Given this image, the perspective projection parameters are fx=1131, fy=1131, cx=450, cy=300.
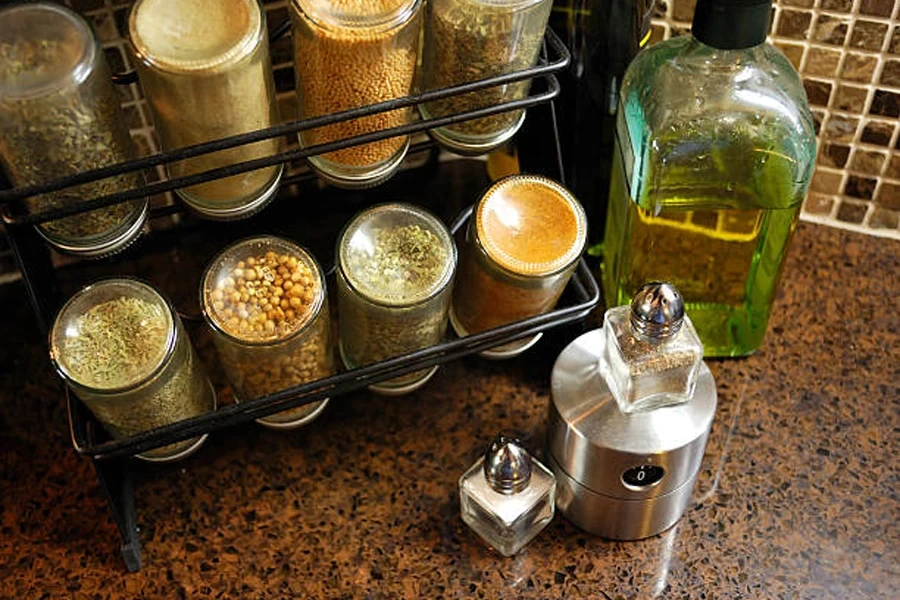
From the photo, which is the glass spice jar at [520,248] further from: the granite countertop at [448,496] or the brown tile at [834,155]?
the brown tile at [834,155]

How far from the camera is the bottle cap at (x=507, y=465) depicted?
76 cm

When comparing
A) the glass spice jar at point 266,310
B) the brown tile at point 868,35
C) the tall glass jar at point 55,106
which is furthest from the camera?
the brown tile at point 868,35

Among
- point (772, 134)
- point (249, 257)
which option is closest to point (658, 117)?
point (772, 134)

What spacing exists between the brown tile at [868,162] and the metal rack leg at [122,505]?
2.09ft

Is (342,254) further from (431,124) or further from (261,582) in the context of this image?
(261,582)

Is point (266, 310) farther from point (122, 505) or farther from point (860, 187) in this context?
point (860, 187)

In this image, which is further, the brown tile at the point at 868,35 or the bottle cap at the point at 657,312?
the brown tile at the point at 868,35

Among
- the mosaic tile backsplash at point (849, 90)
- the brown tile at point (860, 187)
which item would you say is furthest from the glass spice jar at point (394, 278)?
the brown tile at point (860, 187)

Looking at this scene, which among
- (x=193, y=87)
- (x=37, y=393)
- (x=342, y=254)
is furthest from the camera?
(x=37, y=393)

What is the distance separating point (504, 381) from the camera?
915 millimetres

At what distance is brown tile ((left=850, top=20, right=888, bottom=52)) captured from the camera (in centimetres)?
86

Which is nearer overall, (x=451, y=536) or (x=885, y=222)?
(x=451, y=536)

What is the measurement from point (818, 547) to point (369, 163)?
42cm

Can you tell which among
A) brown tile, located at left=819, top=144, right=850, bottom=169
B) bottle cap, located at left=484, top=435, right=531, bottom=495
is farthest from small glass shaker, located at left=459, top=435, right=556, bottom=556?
brown tile, located at left=819, top=144, right=850, bottom=169
